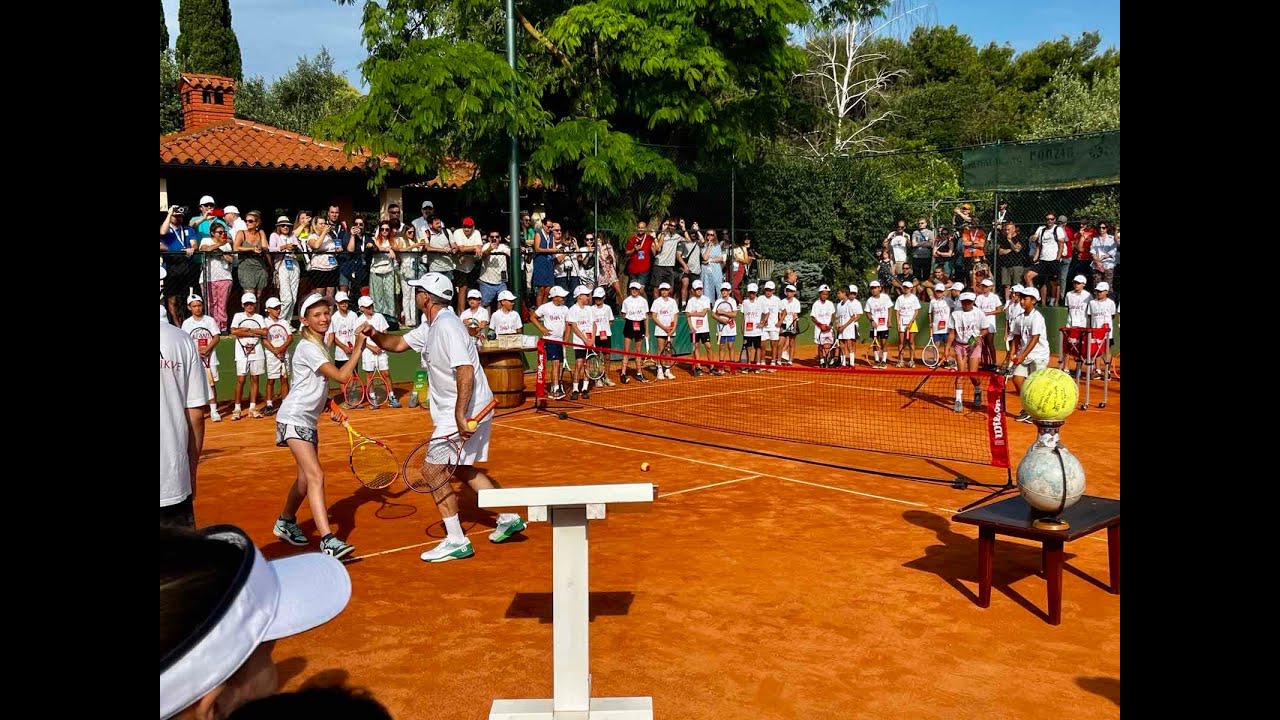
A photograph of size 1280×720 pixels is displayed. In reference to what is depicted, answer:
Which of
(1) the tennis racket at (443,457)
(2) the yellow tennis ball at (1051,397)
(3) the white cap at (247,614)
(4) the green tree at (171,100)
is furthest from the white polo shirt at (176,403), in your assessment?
(4) the green tree at (171,100)

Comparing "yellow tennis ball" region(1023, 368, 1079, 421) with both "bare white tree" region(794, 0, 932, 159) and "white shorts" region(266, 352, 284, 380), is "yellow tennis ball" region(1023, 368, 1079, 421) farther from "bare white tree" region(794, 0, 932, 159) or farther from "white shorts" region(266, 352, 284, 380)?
"bare white tree" region(794, 0, 932, 159)

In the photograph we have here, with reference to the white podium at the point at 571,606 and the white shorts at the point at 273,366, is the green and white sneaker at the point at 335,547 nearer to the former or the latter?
the white podium at the point at 571,606

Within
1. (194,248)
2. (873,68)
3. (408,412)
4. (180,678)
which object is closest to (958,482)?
(408,412)

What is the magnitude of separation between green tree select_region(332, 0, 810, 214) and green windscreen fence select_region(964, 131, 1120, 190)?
509 centimetres

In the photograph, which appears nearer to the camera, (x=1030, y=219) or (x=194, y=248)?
(x=194, y=248)

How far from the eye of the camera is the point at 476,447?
28.7 ft

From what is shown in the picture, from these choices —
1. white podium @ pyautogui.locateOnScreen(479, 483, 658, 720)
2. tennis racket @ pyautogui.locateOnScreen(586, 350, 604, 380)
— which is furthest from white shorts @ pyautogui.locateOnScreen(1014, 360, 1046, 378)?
white podium @ pyautogui.locateOnScreen(479, 483, 658, 720)

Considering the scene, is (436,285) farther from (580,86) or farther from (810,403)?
(580,86)

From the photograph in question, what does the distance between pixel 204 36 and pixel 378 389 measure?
2161 cm
